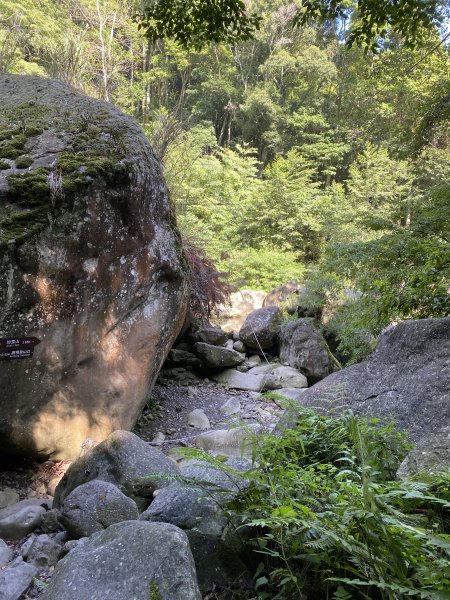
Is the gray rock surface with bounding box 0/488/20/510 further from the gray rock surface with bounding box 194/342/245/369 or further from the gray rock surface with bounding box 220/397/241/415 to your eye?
the gray rock surface with bounding box 194/342/245/369

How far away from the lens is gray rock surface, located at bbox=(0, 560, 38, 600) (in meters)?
2.09

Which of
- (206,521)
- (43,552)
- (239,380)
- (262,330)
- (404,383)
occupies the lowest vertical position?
(239,380)

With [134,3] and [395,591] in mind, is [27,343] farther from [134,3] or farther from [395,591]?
[134,3]

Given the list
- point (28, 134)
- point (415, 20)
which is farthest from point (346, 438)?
point (28, 134)

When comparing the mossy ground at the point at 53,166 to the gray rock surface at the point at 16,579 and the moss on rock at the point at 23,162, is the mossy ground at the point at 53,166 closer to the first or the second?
the moss on rock at the point at 23,162

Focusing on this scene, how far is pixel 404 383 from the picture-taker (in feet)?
7.86

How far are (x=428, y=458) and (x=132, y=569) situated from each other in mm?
1086

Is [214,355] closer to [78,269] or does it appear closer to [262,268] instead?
[78,269]

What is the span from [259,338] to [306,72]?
54.5 feet

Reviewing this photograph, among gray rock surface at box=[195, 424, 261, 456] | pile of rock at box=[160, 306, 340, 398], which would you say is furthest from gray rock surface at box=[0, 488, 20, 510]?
pile of rock at box=[160, 306, 340, 398]

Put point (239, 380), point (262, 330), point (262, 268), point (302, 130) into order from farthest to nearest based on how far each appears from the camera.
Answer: point (302, 130), point (262, 268), point (262, 330), point (239, 380)

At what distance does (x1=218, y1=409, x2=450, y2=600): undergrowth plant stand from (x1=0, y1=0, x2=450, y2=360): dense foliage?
76.7 inches

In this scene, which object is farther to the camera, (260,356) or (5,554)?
(260,356)

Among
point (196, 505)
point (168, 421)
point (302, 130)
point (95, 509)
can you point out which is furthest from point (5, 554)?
point (302, 130)
